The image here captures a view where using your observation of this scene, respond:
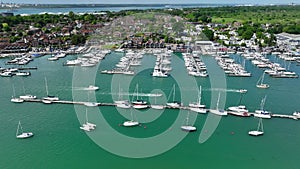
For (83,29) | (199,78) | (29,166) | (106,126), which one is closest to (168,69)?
(199,78)

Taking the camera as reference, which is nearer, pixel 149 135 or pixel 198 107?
pixel 149 135

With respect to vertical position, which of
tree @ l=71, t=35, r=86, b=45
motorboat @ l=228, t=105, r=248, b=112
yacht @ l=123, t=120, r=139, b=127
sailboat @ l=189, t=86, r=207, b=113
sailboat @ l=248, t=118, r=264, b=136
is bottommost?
sailboat @ l=248, t=118, r=264, b=136

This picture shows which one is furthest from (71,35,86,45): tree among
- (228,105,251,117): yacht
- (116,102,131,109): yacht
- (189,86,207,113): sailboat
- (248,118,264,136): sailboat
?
(248,118,264,136): sailboat

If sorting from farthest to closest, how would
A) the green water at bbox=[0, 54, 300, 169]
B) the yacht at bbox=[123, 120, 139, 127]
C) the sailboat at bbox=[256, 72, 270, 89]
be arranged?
the sailboat at bbox=[256, 72, 270, 89] → the yacht at bbox=[123, 120, 139, 127] → the green water at bbox=[0, 54, 300, 169]

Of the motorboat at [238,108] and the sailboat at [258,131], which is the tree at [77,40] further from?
the sailboat at [258,131]

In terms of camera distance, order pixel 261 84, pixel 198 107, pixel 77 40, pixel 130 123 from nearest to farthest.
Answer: pixel 130 123
pixel 198 107
pixel 261 84
pixel 77 40

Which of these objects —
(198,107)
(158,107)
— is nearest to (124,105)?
(158,107)

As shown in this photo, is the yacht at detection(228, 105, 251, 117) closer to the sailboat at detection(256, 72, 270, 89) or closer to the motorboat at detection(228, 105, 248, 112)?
the motorboat at detection(228, 105, 248, 112)

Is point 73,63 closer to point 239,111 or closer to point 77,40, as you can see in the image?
point 77,40

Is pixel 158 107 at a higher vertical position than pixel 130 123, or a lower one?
higher
